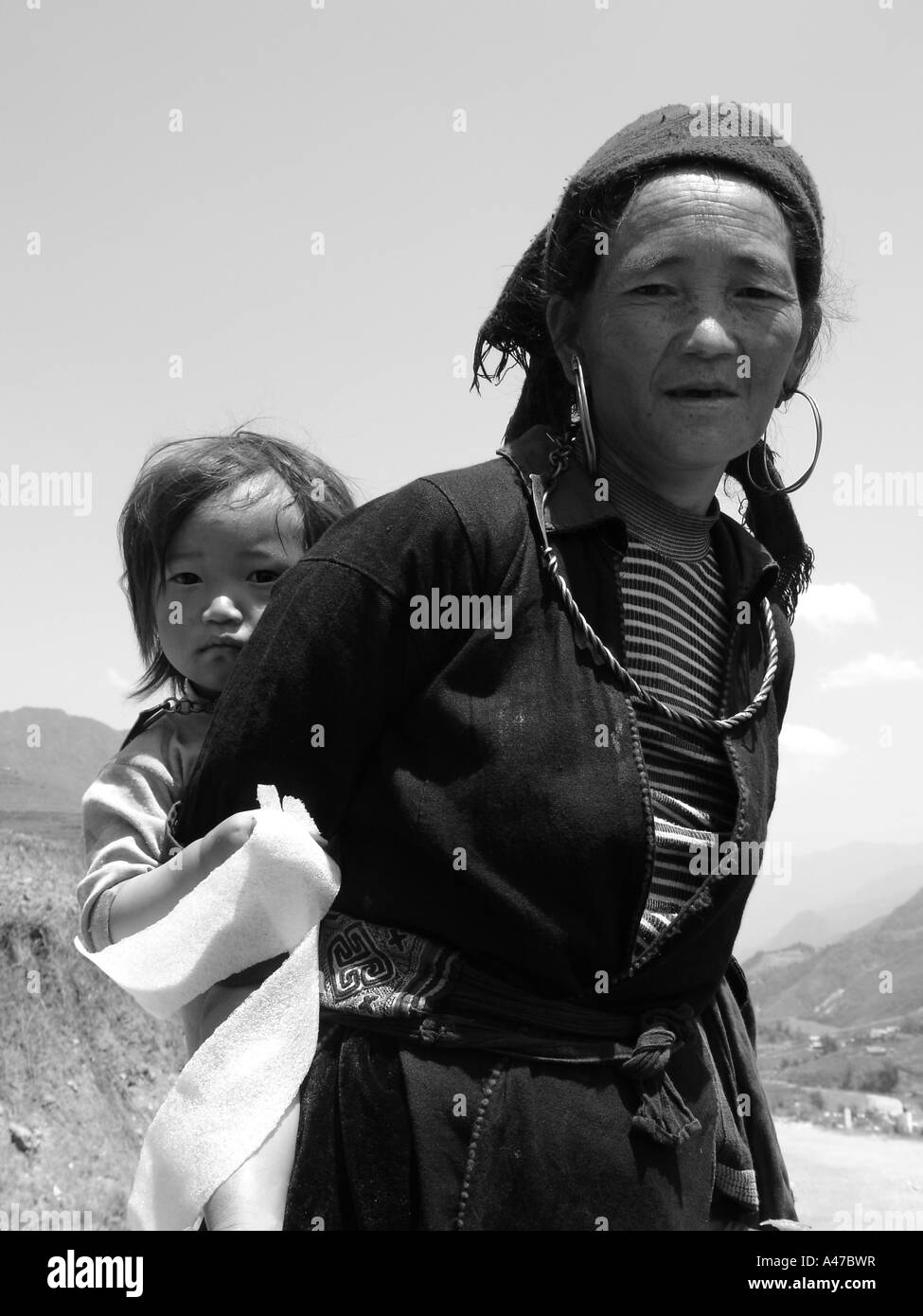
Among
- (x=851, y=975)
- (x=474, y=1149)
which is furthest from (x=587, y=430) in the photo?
(x=851, y=975)

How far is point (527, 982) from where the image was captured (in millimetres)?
1634

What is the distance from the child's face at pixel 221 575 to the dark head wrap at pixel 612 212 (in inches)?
17.7

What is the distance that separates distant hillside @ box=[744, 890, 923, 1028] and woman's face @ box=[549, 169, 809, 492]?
61.3 feet

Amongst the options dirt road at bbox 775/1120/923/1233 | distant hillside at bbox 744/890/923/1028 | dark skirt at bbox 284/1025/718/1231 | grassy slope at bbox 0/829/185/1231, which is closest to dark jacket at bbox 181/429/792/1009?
dark skirt at bbox 284/1025/718/1231

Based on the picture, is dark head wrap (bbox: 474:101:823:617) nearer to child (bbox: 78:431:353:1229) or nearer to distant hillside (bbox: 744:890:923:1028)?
child (bbox: 78:431:353:1229)

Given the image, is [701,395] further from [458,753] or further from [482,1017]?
[482,1017]

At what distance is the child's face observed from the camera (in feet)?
7.37

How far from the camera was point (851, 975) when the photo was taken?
22891mm

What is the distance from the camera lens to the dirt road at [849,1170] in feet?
38.0

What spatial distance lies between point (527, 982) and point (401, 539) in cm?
56

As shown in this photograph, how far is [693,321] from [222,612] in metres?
0.91

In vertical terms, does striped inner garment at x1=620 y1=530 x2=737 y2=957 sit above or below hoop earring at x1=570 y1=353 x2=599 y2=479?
below

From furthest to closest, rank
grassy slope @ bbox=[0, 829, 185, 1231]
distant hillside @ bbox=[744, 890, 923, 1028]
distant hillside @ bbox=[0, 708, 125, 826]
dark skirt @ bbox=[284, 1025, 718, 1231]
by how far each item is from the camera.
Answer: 1. distant hillside @ bbox=[744, 890, 923, 1028]
2. distant hillside @ bbox=[0, 708, 125, 826]
3. grassy slope @ bbox=[0, 829, 185, 1231]
4. dark skirt @ bbox=[284, 1025, 718, 1231]

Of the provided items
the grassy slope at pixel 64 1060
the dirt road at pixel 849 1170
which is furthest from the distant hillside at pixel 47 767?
the dirt road at pixel 849 1170
